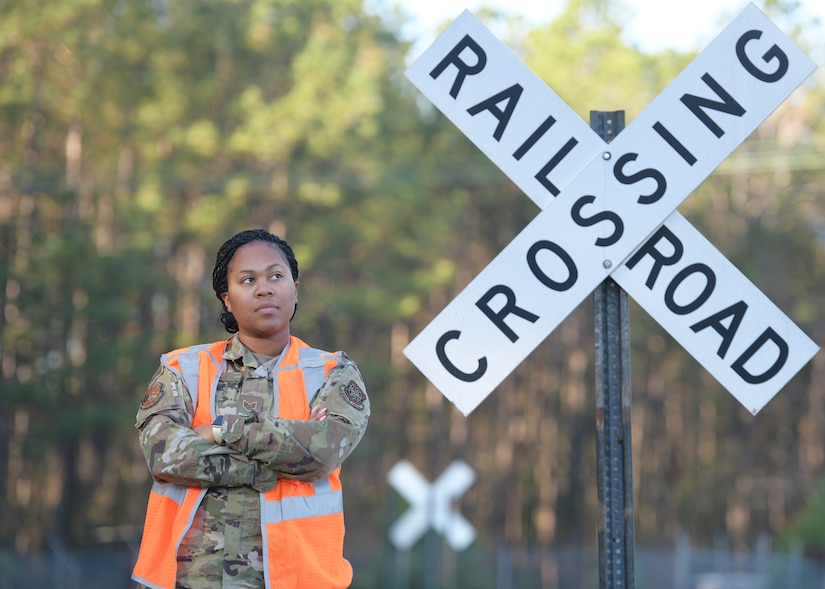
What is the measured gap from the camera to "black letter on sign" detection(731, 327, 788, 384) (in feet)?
11.1

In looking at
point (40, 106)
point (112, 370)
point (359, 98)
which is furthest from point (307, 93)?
point (112, 370)

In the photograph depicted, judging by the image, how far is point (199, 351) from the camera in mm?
3635

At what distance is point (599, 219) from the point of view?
3.41 m

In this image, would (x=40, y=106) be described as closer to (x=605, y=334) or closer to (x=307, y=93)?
(x=307, y=93)

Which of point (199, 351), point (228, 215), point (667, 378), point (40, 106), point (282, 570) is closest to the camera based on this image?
point (282, 570)

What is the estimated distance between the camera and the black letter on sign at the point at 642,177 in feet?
11.2

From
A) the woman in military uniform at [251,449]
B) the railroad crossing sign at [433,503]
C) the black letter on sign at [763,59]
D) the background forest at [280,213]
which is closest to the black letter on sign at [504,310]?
the woman in military uniform at [251,449]

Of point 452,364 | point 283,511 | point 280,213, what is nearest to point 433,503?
point 283,511

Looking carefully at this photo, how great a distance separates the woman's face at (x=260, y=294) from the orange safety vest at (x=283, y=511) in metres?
0.10

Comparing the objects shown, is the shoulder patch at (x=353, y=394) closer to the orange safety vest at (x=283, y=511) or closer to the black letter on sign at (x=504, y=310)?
the orange safety vest at (x=283, y=511)

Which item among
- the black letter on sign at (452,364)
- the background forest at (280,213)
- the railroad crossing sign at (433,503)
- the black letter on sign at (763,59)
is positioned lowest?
the railroad crossing sign at (433,503)

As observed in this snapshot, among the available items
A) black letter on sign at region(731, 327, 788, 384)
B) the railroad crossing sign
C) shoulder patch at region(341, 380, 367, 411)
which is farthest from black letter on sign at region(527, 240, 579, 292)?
the railroad crossing sign

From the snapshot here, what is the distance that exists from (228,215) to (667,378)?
26.3 meters

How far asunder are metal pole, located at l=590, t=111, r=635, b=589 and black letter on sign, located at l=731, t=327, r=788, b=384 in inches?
11.9
